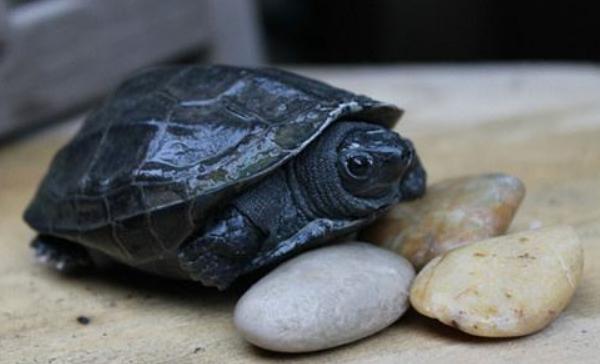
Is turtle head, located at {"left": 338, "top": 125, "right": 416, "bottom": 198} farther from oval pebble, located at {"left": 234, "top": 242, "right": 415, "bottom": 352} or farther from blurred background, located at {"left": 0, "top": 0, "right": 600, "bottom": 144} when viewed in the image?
blurred background, located at {"left": 0, "top": 0, "right": 600, "bottom": 144}

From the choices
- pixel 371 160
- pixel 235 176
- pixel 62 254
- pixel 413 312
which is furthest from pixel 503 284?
pixel 62 254

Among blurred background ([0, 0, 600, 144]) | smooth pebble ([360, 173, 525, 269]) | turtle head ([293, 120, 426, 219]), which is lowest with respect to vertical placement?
blurred background ([0, 0, 600, 144])

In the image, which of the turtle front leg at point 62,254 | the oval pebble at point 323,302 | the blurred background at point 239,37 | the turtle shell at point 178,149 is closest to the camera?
the oval pebble at point 323,302

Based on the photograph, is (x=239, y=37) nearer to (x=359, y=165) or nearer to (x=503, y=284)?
(x=359, y=165)

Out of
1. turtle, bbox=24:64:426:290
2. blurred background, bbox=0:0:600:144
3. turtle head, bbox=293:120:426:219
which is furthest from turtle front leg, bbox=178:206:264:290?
blurred background, bbox=0:0:600:144

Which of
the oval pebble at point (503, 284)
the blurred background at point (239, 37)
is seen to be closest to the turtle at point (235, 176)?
the oval pebble at point (503, 284)

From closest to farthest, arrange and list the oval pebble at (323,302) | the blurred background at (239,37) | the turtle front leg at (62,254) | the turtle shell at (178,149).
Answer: the oval pebble at (323,302) < the turtle shell at (178,149) < the turtle front leg at (62,254) < the blurred background at (239,37)

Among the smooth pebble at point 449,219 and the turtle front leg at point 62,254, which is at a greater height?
the smooth pebble at point 449,219

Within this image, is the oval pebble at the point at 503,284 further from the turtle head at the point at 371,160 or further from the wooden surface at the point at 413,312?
the turtle head at the point at 371,160
